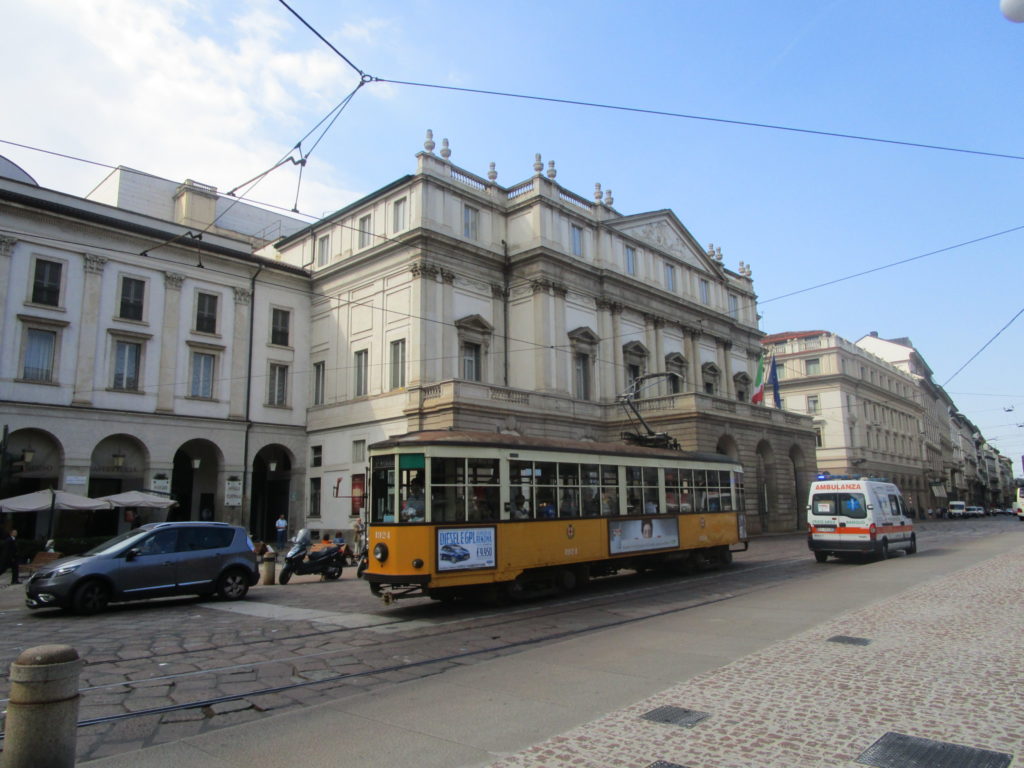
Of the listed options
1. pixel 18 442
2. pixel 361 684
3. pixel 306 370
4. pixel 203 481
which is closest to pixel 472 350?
pixel 306 370

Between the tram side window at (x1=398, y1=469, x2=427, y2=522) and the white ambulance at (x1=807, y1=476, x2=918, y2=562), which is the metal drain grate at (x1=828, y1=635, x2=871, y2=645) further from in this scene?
the white ambulance at (x1=807, y1=476, x2=918, y2=562)

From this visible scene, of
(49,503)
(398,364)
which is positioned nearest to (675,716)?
(49,503)

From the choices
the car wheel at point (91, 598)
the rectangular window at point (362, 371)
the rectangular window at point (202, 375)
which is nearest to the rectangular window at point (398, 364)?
the rectangular window at point (362, 371)

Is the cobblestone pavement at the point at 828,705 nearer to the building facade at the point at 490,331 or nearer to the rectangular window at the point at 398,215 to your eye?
the building facade at the point at 490,331

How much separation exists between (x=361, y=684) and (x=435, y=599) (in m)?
7.00

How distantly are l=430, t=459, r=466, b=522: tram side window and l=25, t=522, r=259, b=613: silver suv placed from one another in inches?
215

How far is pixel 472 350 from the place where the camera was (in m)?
33.8

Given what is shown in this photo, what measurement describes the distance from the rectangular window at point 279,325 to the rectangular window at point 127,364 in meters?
6.20

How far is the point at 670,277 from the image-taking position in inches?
1711

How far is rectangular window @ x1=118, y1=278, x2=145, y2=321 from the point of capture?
1183 inches

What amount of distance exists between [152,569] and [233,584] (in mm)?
1807

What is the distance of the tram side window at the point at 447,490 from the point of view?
41.2 feet

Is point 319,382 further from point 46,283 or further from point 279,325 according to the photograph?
point 46,283

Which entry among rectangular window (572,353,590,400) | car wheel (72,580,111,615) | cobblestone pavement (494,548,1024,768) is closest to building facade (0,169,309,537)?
rectangular window (572,353,590,400)
